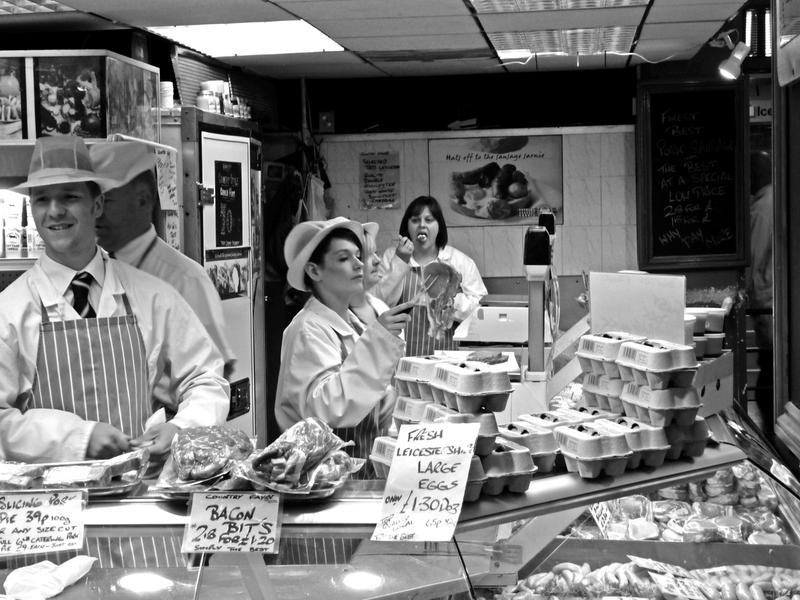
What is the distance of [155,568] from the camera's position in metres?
1.98

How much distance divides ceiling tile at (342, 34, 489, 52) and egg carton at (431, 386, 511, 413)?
15.9 ft

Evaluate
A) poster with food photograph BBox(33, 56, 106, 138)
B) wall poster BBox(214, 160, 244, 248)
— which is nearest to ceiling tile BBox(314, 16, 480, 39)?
wall poster BBox(214, 160, 244, 248)

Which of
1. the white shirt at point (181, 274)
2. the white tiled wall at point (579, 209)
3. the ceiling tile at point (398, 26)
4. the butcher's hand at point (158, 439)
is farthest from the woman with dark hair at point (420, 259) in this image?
the butcher's hand at point (158, 439)

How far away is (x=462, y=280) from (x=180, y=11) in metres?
3.36

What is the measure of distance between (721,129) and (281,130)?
3790mm

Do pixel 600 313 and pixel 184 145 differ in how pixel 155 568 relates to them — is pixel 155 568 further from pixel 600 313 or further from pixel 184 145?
pixel 184 145

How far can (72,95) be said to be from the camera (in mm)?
5281

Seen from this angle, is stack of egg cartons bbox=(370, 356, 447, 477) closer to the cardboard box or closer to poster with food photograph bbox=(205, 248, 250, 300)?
the cardboard box

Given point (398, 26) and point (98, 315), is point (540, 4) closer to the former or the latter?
point (398, 26)

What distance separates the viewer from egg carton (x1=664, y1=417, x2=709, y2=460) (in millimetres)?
2291

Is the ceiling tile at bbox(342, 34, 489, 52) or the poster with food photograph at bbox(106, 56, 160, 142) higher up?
the ceiling tile at bbox(342, 34, 489, 52)

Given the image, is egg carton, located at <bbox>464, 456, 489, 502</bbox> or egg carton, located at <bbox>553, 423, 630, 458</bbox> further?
egg carton, located at <bbox>553, 423, 630, 458</bbox>

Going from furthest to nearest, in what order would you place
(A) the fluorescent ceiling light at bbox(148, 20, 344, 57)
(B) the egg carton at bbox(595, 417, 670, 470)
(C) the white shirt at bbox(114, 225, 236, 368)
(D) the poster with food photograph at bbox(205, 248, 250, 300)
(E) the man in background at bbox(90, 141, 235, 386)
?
(D) the poster with food photograph at bbox(205, 248, 250, 300) → (A) the fluorescent ceiling light at bbox(148, 20, 344, 57) → (C) the white shirt at bbox(114, 225, 236, 368) → (E) the man in background at bbox(90, 141, 235, 386) → (B) the egg carton at bbox(595, 417, 670, 470)

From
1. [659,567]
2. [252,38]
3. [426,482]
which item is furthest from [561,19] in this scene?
[426,482]
